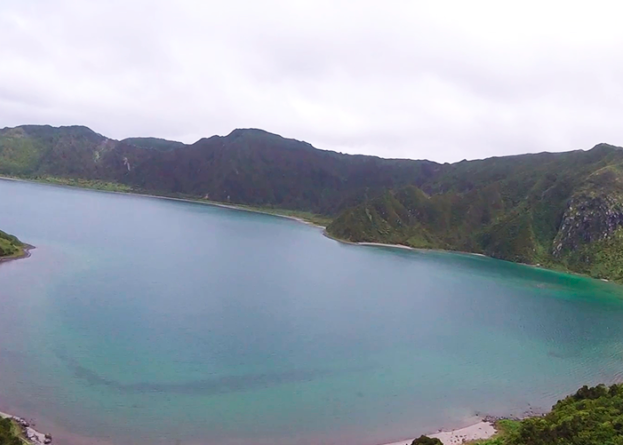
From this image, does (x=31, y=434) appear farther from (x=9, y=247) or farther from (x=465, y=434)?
(x=9, y=247)

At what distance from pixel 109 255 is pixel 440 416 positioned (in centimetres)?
7687

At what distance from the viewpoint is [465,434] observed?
37.5m

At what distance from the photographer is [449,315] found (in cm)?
7688

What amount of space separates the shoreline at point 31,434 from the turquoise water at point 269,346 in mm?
1068

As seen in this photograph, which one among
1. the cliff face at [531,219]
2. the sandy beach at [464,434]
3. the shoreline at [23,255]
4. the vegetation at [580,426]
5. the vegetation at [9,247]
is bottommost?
the sandy beach at [464,434]

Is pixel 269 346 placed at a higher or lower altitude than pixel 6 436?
lower

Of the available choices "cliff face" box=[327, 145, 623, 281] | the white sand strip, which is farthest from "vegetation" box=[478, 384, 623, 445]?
"cliff face" box=[327, 145, 623, 281]

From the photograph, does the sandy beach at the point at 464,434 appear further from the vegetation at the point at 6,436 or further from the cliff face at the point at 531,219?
the cliff face at the point at 531,219

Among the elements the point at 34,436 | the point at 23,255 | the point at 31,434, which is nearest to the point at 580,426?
the point at 34,436

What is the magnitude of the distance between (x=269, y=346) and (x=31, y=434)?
25.5m

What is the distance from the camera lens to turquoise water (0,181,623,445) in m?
37.3

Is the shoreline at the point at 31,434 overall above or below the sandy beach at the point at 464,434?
below

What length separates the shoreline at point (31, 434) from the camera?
30.9m

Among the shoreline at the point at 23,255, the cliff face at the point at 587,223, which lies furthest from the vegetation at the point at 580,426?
the cliff face at the point at 587,223
